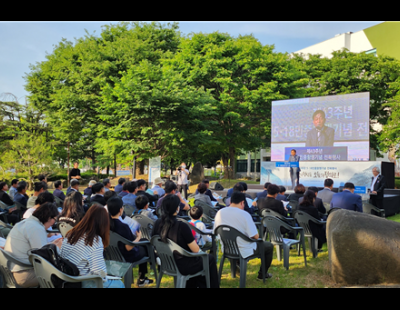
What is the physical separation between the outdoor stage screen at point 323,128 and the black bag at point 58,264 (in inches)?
566

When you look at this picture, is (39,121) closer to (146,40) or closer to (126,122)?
(146,40)

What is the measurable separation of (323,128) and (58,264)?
584 inches

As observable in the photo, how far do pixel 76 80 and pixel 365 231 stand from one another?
2292 cm

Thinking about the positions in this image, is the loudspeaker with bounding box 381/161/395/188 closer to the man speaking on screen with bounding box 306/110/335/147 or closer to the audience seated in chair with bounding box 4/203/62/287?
the man speaking on screen with bounding box 306/110/335/147

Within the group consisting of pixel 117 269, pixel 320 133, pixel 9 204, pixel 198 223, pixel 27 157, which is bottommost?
pixel 117 269

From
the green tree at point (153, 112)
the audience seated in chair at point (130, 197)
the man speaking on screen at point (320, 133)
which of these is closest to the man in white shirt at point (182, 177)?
the green tree at point (153, 112)

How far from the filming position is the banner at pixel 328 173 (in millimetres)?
14133

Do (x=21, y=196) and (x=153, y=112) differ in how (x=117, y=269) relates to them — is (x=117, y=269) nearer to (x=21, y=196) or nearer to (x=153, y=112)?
(x=21, y=196)

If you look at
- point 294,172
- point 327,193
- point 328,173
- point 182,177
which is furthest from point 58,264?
point 328,173

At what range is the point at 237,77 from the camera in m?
23.3

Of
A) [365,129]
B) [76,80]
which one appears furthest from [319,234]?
[76,80]

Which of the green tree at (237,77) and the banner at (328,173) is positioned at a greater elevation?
the green tree at (237,77)

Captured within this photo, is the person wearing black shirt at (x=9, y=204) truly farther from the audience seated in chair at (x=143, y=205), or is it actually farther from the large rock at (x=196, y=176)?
the large rock at (x=196, y=176)
